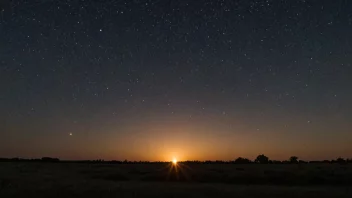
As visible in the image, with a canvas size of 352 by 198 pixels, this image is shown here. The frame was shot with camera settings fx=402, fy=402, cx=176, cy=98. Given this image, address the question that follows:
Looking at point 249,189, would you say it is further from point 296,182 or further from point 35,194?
point 35,194

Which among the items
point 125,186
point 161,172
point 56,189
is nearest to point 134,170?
point 161,172

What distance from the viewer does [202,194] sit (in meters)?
35.1

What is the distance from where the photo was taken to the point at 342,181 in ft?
155

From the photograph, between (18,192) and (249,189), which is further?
(249,189)

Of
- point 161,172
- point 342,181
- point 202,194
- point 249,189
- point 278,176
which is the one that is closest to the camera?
point 202,194

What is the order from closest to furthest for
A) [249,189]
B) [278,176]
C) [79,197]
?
[79,197] → [249,189] → [278,176]

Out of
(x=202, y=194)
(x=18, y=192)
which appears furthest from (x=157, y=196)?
(x=18, y=192)

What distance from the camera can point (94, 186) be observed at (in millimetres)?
39000

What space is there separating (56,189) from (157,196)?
9.81m

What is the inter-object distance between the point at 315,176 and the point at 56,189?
31.0m

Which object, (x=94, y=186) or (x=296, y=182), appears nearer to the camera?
(x=94, y=186)

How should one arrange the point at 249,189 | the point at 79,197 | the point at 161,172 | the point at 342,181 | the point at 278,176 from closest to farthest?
1. the point at 79,197
2. the point at 249,189
3. the point at 342,181
4. the point at 278,176
5. the point at 161,172

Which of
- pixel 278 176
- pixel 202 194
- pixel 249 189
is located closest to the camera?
pixel 202 194

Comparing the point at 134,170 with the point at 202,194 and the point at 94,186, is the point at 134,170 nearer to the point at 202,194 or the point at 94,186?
the point at 94,186
